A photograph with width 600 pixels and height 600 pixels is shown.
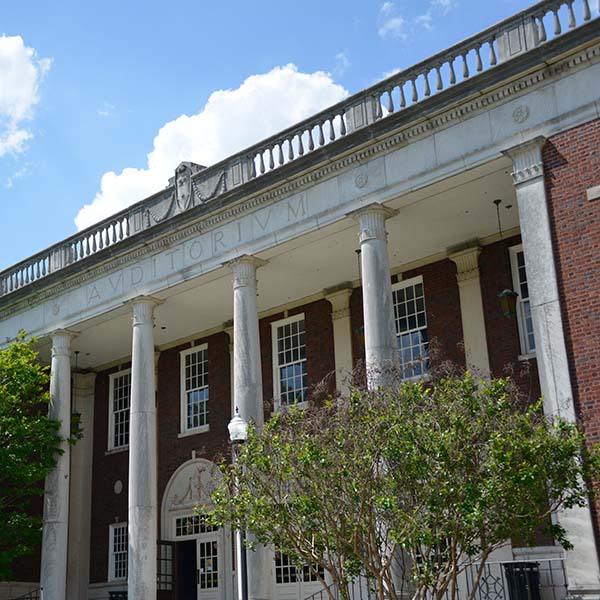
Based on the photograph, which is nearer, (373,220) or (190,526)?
(373,220)

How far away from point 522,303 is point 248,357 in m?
6.69

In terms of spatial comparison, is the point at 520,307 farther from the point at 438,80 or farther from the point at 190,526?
the point at 190,526

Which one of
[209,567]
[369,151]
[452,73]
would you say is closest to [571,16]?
[452,73]

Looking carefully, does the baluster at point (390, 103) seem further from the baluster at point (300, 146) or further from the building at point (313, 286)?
the baluster at point (300, 146)

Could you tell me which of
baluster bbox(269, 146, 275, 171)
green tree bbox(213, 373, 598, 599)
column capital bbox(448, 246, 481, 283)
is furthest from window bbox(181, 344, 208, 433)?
green tree bbox(213, 373, 598, 599)

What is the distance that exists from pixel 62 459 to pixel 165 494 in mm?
4717

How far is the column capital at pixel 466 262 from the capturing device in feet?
78.2

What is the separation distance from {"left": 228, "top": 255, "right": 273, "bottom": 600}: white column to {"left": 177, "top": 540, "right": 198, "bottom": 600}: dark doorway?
8404mm

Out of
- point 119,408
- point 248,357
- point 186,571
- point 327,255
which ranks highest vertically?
point 327,255

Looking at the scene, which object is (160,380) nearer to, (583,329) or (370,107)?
(370,107)

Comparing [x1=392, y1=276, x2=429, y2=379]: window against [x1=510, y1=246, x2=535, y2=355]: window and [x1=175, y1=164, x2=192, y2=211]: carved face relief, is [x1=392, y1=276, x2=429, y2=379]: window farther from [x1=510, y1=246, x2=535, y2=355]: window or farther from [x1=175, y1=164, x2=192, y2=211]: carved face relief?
[x1=175, y1=164, x2=192, y2=211]: carved face relief

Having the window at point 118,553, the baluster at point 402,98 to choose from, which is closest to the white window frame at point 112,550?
the window at point 118,553

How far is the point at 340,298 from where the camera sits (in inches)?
1065

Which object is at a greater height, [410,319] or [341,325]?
[341,325]
